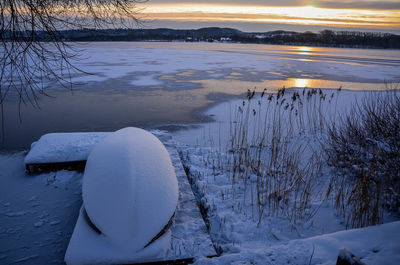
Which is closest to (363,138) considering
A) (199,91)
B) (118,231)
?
(118,231)

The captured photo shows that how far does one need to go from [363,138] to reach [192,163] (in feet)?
9.66

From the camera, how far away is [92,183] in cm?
246

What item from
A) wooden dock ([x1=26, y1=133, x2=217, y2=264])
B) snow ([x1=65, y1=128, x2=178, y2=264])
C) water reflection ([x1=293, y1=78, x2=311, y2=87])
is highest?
water reflection ([x1=293, y1=78, x2=311, y2=87])

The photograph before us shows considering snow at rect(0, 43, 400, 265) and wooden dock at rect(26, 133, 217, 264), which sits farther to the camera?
wooden dock at rect(26, 133, 217, 264)

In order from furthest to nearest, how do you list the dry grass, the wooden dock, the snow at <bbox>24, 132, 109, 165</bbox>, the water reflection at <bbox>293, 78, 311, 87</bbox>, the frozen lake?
the water reflection at <bbox>293, 78, 311, 87</bbox> → the frozen lake → the snow at <bbox>24, 132, 109, 165</bbox> → the dry grass → the wooden dock

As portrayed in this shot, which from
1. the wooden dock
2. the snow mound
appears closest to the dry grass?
the wooden dock

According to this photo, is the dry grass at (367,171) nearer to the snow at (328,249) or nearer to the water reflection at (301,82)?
the snow at (328,249)

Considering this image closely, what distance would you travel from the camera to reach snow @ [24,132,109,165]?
4.00m

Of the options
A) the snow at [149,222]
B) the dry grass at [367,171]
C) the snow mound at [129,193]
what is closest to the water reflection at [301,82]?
the dry grass at [367,171]

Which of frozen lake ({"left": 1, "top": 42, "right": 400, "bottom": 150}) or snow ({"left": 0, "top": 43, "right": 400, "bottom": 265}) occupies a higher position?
frozen lake ({"left": 1, "top": 42, "right": 400, "bottom": 150})

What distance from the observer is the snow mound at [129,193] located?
2174 mm

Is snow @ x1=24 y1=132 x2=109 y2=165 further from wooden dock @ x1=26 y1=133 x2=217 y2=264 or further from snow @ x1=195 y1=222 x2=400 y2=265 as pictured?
snow @ x1=195 y1=222 x2=400 y2=265

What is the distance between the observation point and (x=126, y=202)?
7.32ft

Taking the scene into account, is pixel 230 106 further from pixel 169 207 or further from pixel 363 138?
pixel 169 207
